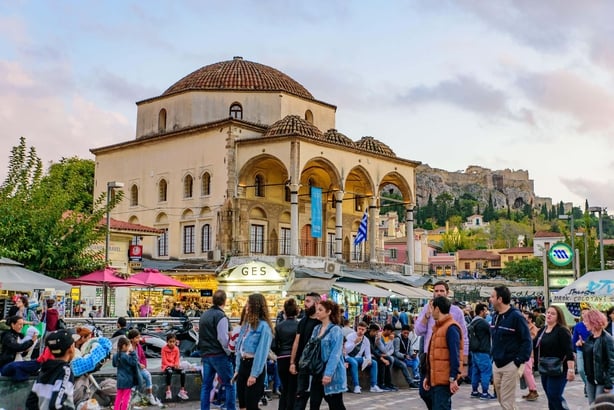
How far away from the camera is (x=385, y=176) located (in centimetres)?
4403

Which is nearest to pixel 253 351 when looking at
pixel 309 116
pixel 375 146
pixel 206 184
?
pixel 206 184

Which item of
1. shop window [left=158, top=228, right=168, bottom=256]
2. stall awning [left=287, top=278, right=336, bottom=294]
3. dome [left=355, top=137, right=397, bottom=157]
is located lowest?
stall awning [left=287, top=278, right=336, bottom=294]

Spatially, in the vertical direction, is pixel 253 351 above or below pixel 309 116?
below

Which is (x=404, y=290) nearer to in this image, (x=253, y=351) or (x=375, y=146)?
(x=375, y=146)

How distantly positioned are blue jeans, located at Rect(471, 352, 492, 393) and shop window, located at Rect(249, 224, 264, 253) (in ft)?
90.6

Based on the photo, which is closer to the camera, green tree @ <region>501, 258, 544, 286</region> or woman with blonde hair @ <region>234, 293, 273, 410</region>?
→ woman with blonde hair @ <region>234, 293, 273, 410</region>

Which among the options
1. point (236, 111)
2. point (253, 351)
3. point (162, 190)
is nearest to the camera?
point (253, 351)

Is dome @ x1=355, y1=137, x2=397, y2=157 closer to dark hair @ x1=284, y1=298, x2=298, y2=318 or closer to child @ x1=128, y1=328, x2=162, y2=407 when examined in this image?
child @ x1=128, y1=328, x2=162, y2=407

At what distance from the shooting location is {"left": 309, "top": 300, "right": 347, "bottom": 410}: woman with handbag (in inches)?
317

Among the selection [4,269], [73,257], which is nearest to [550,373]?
[4,269]

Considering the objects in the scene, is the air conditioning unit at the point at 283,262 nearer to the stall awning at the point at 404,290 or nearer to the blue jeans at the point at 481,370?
the stall awning at the point at 404,290

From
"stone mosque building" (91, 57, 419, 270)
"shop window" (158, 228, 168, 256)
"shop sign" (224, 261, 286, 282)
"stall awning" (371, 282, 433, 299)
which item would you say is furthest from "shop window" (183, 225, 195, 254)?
"shop sign" (224, 261, 286, 282)

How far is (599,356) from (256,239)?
32801 millimetres

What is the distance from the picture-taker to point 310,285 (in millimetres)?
25516
